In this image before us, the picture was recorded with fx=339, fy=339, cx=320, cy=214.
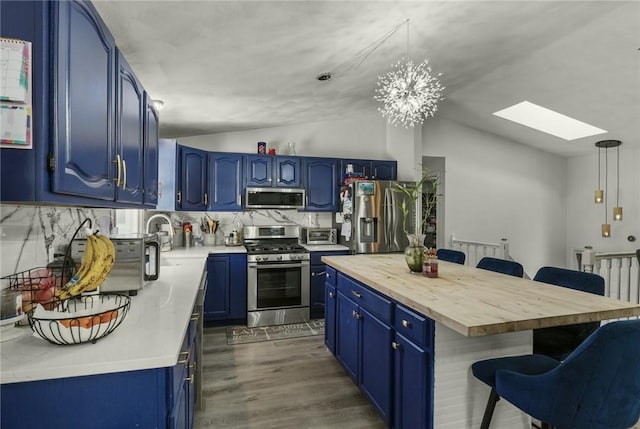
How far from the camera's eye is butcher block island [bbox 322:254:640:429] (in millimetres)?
1456

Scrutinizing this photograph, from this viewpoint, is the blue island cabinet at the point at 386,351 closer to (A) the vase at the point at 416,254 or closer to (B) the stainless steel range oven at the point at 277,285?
(A) the vase at the point at 416,254

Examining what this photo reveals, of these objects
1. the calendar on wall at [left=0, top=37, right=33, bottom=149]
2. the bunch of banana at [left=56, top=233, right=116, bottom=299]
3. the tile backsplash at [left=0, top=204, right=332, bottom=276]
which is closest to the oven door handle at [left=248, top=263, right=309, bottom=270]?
the tile backsplash at [left=0, top=204, right=332, bottom=276]

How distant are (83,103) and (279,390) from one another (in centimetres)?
229

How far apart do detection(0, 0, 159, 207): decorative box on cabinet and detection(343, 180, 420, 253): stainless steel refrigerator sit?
3.34 metres

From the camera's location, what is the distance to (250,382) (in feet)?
8.81

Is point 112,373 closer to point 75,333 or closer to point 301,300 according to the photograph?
point 75,333

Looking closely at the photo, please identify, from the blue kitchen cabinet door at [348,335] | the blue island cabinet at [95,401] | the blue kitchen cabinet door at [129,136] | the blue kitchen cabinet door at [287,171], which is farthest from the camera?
the blue kitchen cabinet door at [287,171]

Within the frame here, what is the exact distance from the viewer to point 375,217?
443cm

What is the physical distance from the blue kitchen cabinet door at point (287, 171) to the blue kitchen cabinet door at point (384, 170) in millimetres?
1090

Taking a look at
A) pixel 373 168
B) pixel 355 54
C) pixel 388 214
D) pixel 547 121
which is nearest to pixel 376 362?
pixel 355 54

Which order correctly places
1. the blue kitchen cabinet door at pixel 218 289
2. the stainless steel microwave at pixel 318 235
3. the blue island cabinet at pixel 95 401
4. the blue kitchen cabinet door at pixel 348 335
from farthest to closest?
1. the stainless steel microwave at pixel 318 235
2. the blue kitchen cabinet door at pixel 218 289
3. the blue kitchen cabinet door at pixel 348 335
4. the blue island cabinet at pixel 95 401

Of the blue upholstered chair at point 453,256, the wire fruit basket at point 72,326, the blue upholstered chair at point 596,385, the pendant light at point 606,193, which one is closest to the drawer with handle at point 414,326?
the blue upholstered chair at point 596,385

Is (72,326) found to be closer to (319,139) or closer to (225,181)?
(225,181)

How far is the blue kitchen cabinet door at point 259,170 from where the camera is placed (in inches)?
173
